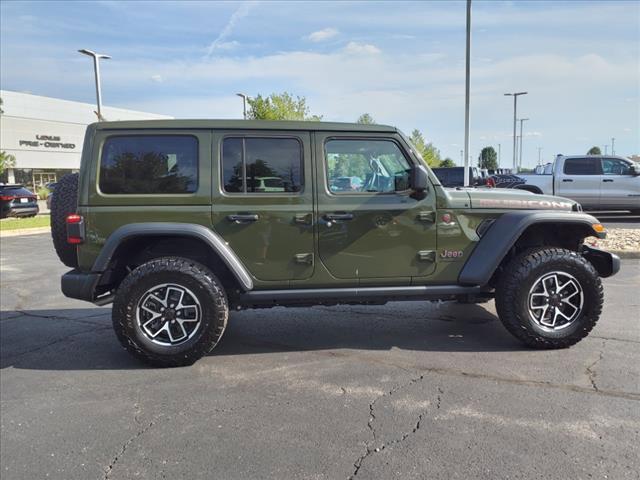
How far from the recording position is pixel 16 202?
774 inches

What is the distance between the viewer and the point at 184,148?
13.9 feet

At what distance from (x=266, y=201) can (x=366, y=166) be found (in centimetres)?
92

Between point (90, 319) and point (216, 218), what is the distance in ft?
8.43

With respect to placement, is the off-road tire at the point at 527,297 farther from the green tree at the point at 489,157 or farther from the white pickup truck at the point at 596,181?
the green tree at the point at 489,157

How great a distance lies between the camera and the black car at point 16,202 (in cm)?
1947

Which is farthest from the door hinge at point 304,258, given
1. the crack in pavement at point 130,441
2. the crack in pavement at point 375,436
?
the crack in pavement at point 130,441

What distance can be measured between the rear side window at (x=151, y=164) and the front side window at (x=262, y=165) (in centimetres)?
28

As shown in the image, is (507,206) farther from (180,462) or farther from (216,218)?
(180,462)

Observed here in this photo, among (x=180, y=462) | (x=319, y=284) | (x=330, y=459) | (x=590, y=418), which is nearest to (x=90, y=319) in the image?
(x=319, y=284)

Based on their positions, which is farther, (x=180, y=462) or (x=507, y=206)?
(x=507, y=206)

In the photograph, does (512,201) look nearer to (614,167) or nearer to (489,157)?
(614,167)

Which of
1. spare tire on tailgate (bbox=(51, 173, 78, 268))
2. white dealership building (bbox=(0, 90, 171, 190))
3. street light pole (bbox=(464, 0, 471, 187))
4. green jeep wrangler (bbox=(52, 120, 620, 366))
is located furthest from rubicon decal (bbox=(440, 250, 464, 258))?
white dealership building (bbox=(0, 90, 171, 190))

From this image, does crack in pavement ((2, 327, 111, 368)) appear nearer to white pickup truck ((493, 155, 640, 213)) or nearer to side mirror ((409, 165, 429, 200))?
side mirror ((409, 165, 429, 200))

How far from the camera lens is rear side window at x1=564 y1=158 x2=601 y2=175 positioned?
562 inches
